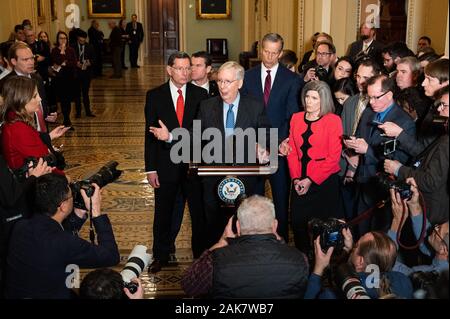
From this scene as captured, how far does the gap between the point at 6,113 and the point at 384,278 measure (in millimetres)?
2742

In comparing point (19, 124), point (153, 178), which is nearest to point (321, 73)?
point (153, 178)

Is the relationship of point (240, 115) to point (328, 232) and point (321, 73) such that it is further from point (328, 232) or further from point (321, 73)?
point (321, 73)

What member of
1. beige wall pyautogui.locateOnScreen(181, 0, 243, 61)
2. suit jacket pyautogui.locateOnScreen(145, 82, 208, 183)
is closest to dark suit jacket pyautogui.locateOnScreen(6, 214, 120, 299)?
suit jacket pyautogui.locateOnScreen(145, 82, 208, 183)

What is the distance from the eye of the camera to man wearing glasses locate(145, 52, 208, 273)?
4.63 meters

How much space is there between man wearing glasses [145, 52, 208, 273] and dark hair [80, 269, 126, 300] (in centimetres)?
199

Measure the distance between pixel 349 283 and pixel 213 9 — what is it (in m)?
19.3

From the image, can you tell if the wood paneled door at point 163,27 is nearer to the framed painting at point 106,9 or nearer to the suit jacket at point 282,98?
the framed painting at point 106,9

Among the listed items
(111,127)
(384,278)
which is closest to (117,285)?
(384,278)

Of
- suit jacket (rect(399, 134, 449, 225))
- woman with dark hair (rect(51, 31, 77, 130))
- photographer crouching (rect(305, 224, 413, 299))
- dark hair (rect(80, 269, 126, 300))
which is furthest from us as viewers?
woman with dark hair (rect(51, 31, 77, 130))

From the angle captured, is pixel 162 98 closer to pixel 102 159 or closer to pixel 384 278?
pixel 384 278

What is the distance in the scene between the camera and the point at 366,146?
432cm

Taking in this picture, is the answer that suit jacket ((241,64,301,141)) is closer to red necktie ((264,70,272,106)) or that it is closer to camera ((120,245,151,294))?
red necktie ((264,70,272,106))

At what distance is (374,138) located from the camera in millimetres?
4512

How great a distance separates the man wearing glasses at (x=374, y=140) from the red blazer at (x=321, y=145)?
0.16 meters
